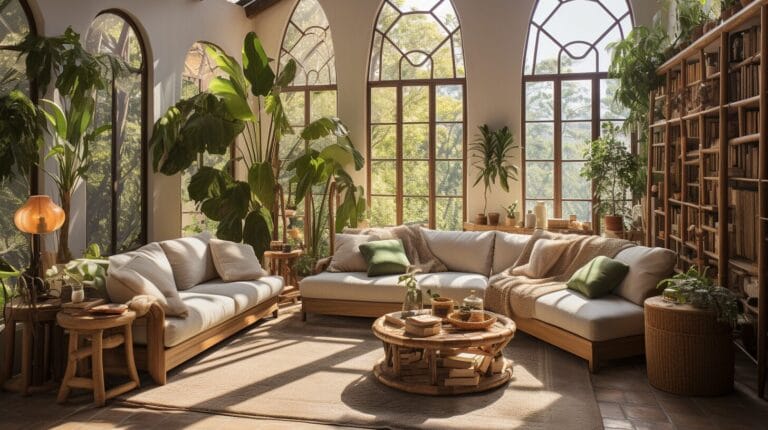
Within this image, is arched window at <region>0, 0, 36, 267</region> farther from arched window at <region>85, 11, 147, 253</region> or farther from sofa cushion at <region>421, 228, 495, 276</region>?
sofa cushion at <region>421, 228, 495, 276</region>

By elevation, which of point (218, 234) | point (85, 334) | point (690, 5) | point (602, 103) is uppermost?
point (690, 5)

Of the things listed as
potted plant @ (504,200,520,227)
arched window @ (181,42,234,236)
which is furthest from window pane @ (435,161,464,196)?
arched window @ (181,42,234,236)

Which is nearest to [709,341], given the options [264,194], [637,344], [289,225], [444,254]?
[637,344]

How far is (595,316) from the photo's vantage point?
4.85 meters

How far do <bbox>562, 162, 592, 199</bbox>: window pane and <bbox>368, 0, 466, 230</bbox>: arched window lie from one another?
1.31m

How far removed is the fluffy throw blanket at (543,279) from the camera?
5.71 m

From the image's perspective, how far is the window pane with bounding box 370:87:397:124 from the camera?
909 centimetres

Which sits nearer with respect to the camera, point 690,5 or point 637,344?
point 637,344

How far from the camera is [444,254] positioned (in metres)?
6.95

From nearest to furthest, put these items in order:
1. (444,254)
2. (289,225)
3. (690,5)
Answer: (690,5)
(444,254)
(289,225)

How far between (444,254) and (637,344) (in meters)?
2.39

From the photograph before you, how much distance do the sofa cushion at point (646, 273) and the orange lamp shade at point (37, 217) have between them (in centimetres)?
429

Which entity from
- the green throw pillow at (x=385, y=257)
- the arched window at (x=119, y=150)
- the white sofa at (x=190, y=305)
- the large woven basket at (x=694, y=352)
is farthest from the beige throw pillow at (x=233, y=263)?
the large woven basket at (x=694, y=352)

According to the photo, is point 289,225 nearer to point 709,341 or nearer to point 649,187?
point 649,187
